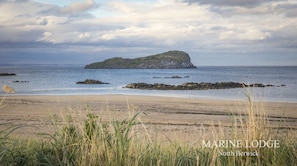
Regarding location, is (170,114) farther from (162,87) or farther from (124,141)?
(162,87)

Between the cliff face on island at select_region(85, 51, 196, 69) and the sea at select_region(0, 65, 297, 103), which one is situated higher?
the cliff face on island at select_region(85, 51, 196, 69)

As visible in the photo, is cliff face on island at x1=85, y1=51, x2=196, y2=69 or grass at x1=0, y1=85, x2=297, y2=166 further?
cliff face on island at x1=85, y1=51, x2=196, y2=69

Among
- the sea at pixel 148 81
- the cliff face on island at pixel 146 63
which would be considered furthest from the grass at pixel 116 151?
the cliff face on island at pixel 146 63

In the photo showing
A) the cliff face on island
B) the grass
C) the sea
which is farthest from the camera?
the cliff face on island

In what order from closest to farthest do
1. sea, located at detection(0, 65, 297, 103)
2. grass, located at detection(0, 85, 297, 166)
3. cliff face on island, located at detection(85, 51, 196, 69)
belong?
grass, located at detection(0, 85, 297, 166) < sea, located at detection(0, 65, 297, 103) < cliff face on island, located at detection(85, 51, 196, 69)

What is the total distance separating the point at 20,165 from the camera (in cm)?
527

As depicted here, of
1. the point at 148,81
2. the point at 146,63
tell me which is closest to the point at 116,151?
the point at 148,81

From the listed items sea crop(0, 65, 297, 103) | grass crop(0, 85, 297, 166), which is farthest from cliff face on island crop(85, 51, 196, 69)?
grass crop(0, 85, 297, 166)

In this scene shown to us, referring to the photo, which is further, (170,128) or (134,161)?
(170,128)

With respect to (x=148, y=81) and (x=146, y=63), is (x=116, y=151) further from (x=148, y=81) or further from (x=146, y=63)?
(x=146, y=63)

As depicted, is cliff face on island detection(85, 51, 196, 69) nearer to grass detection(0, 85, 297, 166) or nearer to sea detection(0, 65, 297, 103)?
sea detection(0, 65, 297, 103)

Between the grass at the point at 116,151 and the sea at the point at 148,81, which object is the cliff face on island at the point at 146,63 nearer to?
the sea at the point at 148,81

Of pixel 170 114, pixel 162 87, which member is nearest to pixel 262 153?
pixel 170 114

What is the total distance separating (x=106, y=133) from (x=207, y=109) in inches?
→ 682
